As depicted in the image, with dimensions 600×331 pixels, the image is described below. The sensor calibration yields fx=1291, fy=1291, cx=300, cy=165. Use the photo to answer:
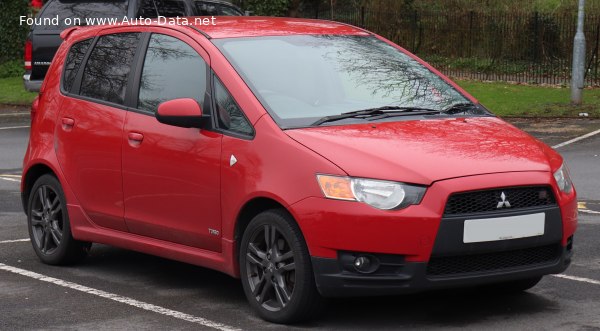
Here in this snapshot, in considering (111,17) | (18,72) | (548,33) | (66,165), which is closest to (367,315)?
(66,165)

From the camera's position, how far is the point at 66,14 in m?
20.6

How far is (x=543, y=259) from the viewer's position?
6.97 m

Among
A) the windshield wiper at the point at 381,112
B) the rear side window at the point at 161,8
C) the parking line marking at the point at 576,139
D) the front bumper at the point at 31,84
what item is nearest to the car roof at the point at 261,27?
the windshield wiper at the point at 381,112

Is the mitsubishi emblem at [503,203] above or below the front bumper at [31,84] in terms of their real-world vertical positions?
above

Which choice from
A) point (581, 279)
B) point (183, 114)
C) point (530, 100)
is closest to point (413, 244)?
point (183, 114)

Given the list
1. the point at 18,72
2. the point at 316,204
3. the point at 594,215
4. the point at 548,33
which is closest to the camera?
the point at 316,204

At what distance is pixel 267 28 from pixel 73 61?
166 cm

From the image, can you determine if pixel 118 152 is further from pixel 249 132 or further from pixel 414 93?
pixel 414 93

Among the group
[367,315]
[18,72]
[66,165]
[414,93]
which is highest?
[414,93]

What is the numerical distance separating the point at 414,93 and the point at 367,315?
57.8 inches

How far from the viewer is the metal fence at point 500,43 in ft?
84.7

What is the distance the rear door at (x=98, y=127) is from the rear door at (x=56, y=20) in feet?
36.6

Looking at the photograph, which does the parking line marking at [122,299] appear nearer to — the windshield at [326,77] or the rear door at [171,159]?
the rear door at [171,159]

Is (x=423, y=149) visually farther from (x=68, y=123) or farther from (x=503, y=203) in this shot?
(x=68, y=123)
